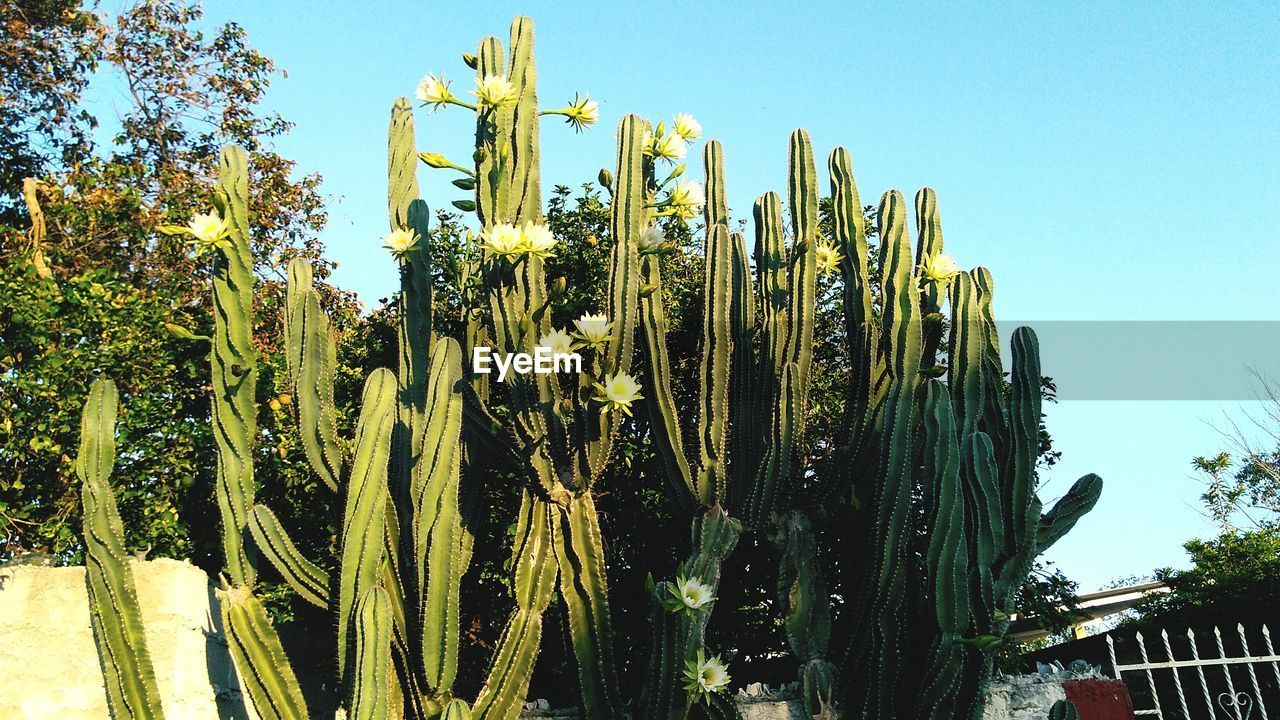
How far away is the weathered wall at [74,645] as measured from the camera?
482 centimetres

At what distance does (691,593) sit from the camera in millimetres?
4547

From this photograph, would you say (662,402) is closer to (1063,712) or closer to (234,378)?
(234,378)

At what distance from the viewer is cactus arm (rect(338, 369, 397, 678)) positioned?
4.18 m

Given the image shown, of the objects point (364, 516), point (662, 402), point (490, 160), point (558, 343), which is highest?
point (490, 160)

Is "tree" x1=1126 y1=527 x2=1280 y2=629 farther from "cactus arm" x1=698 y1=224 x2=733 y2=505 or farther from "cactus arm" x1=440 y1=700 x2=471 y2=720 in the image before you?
"cactus arm" x1=440 y1=700 x2=471 y2=720

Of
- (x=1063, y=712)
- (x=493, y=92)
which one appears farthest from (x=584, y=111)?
(x=1063, y=712)

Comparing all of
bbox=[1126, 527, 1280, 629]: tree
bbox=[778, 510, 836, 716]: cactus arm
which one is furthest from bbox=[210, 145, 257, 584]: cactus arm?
bbox=[1126, 527, 1280, 629]: tree

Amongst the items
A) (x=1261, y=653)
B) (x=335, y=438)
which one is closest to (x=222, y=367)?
(x=335, y=438)

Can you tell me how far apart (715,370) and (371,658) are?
2162 mm

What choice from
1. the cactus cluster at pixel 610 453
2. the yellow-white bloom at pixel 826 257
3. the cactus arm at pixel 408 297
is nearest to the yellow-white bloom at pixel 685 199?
the cactus cluster at pixel 610 453

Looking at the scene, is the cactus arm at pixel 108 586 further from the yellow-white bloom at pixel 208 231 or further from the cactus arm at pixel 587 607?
the cactus arm at pixel 587 607

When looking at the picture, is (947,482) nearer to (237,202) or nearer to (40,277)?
(237,202)

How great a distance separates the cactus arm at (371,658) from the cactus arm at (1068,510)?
3.04m

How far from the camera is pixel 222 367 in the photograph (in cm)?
455
